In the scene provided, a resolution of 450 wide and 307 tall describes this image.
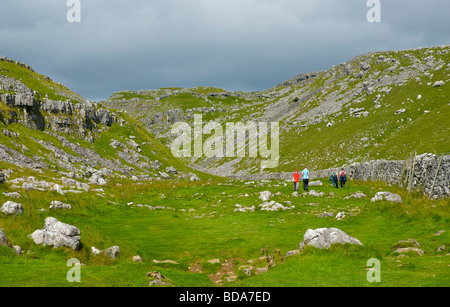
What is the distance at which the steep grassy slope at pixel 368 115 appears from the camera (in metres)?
89.6

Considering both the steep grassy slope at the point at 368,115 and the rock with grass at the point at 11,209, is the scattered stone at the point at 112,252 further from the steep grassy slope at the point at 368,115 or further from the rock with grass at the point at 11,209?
the steep grassy slope at the point at 368,115

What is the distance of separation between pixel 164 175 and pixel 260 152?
79.1 meters

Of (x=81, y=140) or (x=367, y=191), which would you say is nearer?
(x=367, y=191)

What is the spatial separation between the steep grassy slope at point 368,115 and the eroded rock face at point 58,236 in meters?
73.7

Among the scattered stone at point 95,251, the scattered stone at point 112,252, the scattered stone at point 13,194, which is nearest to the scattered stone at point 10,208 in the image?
the scattered stone at point 13,194

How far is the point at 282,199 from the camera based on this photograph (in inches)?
1393

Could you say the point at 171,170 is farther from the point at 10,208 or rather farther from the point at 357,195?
the point at 10,208

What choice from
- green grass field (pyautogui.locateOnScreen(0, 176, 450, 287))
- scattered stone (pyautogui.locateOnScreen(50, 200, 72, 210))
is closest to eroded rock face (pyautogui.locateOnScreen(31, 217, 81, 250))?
green grass field (pyautogui.locateOnScreen(0, 176, 450, 287))

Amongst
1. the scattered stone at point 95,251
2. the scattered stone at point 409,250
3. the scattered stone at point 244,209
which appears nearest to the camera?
the scattered stone at point 409,250

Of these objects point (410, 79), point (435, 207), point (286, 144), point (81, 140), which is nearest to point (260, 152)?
point (286, 144)

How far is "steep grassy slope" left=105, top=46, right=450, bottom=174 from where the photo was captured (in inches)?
3529

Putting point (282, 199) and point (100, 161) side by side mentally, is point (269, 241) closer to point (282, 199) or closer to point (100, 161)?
point (282, 199)

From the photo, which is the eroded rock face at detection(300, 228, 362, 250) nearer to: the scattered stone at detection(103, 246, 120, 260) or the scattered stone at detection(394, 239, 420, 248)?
the scattered stone at detection(394, 239, 420, 248)

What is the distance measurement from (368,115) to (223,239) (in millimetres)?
122198
